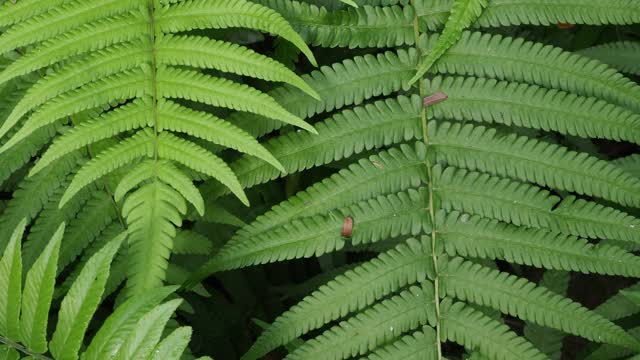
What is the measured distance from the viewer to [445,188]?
187 centimetres

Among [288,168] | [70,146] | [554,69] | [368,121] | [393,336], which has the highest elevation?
[554,69]

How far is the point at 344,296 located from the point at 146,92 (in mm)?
756

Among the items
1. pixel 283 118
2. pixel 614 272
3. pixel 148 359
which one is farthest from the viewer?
pixel 614 272

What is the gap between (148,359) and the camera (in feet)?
4.67

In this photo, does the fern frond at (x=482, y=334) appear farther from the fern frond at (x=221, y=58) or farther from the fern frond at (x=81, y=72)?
the fern frond at (x=81, y=72)

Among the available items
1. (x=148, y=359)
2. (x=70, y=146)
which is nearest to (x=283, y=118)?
(x=70, y=146)

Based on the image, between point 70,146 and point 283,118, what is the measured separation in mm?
537

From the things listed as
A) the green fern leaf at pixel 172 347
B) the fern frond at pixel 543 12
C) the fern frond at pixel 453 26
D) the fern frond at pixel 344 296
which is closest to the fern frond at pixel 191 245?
the fern frond at pixel 344 296

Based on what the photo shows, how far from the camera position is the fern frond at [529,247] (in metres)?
1.76

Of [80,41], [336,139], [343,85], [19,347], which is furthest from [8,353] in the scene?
[343,85]

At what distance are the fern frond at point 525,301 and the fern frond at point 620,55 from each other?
1058mm

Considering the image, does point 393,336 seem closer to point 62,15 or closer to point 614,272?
point 614,272

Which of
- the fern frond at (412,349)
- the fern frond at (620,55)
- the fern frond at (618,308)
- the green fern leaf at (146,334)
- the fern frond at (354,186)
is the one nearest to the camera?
the green fern leaf at (146,334)

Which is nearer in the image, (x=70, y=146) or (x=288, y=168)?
(x=70, y=146)
